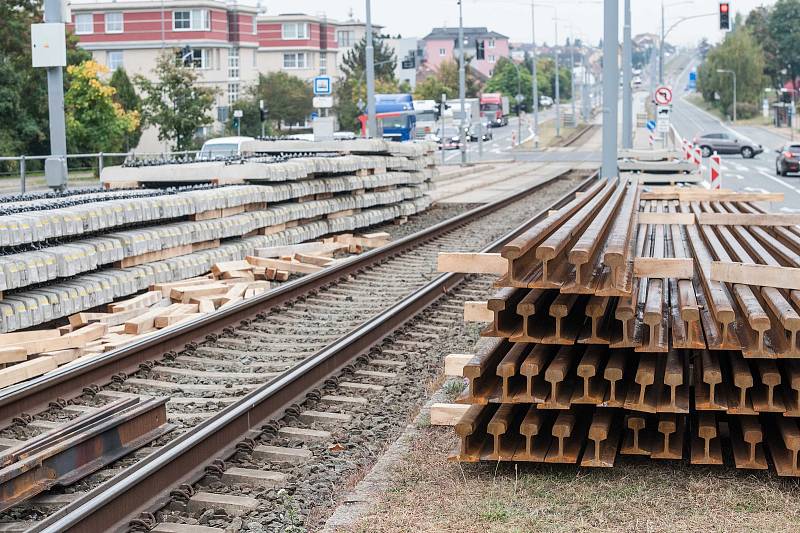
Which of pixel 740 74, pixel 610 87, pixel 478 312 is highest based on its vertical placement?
pixel 740 74

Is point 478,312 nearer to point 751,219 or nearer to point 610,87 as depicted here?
point 751,219

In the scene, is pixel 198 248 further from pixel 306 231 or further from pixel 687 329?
Answer: pixel 687 329

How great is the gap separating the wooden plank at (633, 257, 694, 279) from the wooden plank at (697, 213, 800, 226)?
345cm

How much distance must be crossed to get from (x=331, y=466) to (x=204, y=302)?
19.6 feet

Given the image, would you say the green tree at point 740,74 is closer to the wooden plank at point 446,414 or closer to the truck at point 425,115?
the truck at point 425,115

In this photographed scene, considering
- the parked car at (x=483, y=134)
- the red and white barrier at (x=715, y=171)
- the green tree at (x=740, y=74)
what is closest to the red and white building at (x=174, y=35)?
the parked car at (x=483, y=134)

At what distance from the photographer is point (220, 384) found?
945cm

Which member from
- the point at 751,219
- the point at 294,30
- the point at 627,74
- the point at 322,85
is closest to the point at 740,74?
the point at 294,30

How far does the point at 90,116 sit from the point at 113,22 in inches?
1625

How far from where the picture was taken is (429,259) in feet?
59.3

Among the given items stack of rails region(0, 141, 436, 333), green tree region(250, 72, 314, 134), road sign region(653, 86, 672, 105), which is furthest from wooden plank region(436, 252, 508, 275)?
green tree region(250, 72, 314, 134)

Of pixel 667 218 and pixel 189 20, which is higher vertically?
pixel 189 20

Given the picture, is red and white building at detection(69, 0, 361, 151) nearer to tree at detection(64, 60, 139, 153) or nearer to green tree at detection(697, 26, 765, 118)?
tree at detection(64, 60, 139, 153)

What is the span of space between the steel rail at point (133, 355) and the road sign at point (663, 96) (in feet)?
81.1
